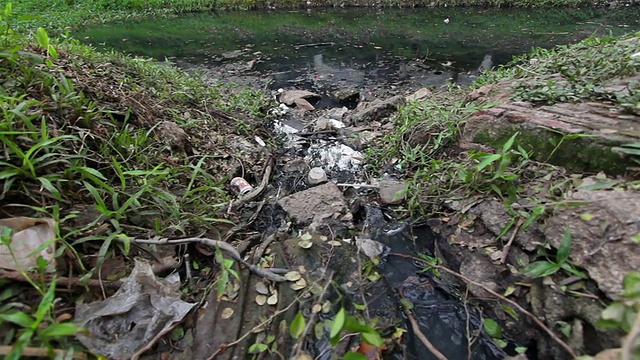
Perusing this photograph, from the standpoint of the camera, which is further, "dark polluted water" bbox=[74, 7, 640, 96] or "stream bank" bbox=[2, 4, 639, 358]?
"dark polluted water" bbox=[74, 7, 640, 96]

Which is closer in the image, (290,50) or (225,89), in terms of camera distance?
(225,89)

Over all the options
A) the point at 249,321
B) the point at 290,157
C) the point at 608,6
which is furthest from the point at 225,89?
the point at 608,6

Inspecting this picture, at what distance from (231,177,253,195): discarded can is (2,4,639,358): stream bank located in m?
0.06

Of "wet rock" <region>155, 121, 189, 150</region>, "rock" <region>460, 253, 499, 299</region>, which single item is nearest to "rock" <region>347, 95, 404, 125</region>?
"wet rock" <region>155, 121, 189, 150</region>

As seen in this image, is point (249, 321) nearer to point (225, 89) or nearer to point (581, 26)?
point (225, 89)

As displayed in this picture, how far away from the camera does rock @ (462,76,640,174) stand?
197cm

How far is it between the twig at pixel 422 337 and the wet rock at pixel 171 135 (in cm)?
232

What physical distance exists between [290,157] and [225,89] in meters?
2.47

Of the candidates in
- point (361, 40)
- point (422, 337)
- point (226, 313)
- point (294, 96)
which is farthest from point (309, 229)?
point (361, 40)

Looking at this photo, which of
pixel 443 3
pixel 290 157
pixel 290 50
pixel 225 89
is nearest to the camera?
pixel 290 157

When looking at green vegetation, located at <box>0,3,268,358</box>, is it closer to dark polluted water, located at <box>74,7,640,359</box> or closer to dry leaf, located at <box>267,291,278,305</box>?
dry leaf, located at <box>267,291,278,305</box>

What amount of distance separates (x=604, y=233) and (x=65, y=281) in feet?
8.44

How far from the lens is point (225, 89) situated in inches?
218

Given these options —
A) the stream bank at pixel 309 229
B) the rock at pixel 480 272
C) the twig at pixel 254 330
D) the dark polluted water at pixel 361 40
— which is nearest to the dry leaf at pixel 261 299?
the stream bank at pixel 309 229
